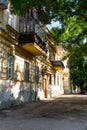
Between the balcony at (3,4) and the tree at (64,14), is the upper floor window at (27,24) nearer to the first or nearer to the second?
the tree at (64,14)

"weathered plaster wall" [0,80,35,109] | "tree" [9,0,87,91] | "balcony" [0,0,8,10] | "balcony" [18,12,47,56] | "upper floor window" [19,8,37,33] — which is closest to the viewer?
"tree" [9,0,87,91]

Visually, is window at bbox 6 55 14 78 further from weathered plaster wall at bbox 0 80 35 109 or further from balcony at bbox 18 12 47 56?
balcony at bbox 18 12 47 56

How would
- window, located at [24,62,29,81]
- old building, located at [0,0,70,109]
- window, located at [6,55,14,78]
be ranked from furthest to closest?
window, located at [24,62,29,81] → window, located at [6,55,14,78] → old building, located at [0,0,70,109]

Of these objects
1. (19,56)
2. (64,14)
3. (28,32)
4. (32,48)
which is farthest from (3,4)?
(32,48)

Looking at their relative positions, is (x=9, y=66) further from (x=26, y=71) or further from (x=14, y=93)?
(x=26, y=71)

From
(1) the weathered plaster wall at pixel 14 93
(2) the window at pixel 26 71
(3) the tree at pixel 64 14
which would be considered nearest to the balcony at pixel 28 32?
(3) the tree at pixel 64 14

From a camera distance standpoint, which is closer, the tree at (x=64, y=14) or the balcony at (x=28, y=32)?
the tree at (x=64, y=14)

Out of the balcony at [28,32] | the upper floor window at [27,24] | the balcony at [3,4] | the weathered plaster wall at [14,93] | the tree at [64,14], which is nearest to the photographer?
the tree at [64,14]

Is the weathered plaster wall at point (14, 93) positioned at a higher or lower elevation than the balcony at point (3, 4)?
lower

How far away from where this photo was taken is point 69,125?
8969mm

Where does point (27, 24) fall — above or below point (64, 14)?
above

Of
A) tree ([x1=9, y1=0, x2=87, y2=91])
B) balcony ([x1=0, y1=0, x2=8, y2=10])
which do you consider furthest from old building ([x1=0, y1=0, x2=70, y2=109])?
tree ([x1=9, y1=0, x2=87, y2=91])

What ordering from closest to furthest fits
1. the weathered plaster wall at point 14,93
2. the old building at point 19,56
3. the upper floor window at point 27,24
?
1. the weathered plaster wall at point 14,93
2. the old building at point 19,56
3. the upper floor window at point 27,24

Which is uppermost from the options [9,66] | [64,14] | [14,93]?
[64,14]
